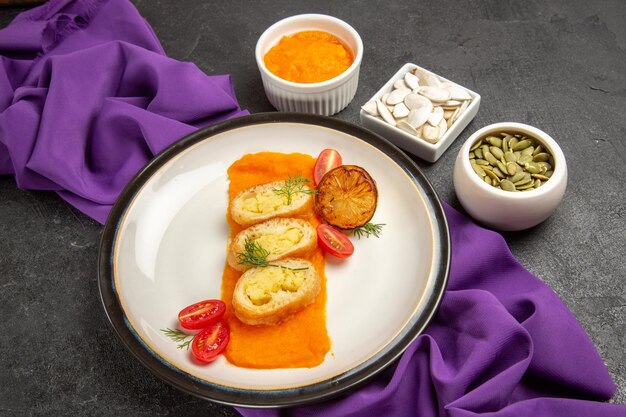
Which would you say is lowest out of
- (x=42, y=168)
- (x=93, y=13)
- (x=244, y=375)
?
(x=244, y=375)

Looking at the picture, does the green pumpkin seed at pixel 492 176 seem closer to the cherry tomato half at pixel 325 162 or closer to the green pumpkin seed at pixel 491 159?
the green pumpkin seed at pixel 491 159

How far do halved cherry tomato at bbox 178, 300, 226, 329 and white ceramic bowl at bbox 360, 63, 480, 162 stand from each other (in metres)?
1.03

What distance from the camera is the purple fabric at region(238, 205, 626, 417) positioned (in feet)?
5.97

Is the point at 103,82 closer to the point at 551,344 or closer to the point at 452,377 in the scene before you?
the point at 452,377

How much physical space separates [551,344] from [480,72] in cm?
149

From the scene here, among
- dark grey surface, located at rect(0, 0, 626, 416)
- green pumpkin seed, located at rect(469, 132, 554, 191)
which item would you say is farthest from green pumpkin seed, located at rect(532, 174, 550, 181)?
dark grey surface, located at rect(0, 0, 626, 416)

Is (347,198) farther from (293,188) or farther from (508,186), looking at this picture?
(508,186)

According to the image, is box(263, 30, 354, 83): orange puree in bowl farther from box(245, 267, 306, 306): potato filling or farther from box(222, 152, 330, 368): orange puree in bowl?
box(245, 267, 306, 306): potato filling

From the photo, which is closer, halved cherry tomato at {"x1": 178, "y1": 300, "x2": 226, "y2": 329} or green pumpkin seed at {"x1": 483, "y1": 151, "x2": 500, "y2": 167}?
halved cherry tomato at {"x1": 178, "y1": 300, "x2": 226, "y2": 329}

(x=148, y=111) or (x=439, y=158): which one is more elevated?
(x=148, y=111)

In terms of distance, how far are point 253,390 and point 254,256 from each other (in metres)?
0.47

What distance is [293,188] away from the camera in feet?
7.65

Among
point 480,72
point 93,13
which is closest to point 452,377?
point 480,72

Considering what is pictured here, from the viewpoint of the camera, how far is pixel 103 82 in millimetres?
2670
